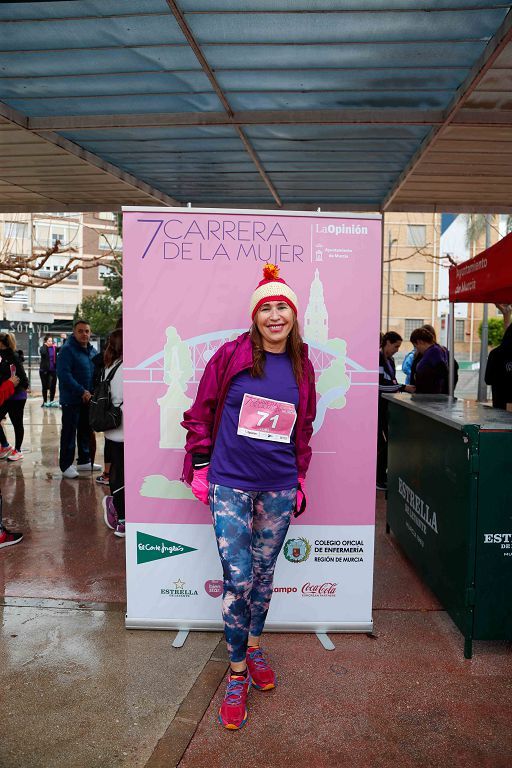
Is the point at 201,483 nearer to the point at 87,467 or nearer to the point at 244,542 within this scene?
the point at 244,542

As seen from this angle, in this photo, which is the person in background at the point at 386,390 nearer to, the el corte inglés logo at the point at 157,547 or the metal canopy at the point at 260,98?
the metal canopy at the point at 260,98

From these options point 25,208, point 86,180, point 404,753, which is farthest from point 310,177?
point 404,753

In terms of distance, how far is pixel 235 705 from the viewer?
2873mm

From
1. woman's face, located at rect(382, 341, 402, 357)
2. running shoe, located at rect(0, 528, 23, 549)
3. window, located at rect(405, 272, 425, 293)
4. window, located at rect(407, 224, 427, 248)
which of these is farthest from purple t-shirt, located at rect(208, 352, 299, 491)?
window, located at rect(405, 272, 425, 293)

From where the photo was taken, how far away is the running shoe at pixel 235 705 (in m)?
2.83

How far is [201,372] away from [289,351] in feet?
2.17

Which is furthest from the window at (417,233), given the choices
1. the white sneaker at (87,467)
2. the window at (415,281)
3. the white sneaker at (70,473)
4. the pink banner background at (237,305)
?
the pink banner background at (237,305)

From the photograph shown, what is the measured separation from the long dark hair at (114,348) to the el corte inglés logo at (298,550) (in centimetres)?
251

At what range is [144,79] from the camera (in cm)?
495

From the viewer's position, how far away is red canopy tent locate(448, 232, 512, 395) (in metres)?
4.39

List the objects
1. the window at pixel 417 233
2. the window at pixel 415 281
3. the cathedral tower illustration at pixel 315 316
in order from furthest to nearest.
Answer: the window at pixel 415 281 → the window at pixel 417 233 → the cathedral tower illustration at pixel 315 316

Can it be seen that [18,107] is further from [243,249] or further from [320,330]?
[320,330]

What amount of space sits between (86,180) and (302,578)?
558 cm

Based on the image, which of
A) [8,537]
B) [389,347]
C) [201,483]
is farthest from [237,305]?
[389,347]
